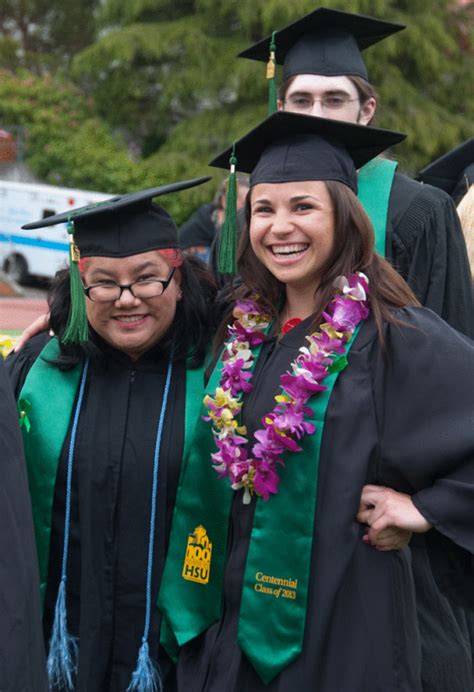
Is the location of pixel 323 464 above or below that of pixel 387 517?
above

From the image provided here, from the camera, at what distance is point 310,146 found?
248 cm

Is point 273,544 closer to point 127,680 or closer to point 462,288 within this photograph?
point 127,680

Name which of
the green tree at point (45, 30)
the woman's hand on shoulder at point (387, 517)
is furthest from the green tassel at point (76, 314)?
the green tree at point (45, 30)

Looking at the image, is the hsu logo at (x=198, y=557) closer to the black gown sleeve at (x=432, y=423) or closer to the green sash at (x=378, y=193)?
the black gown sleeve at (x=432, y=423)

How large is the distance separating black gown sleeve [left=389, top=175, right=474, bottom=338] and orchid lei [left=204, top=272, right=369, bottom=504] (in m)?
0.97

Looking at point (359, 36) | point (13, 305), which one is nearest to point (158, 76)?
point (13, 305)

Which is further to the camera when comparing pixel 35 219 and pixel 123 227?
pixel 35 219

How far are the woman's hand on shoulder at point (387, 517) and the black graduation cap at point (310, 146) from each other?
808 mm

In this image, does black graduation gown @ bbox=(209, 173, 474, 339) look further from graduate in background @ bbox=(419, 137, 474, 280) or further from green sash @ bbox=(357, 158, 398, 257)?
graduate in background @ bbox=(419, 137, 474, 280)

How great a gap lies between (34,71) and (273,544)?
17763mm

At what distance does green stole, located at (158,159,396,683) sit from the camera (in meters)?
2.29

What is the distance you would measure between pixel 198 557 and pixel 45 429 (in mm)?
638

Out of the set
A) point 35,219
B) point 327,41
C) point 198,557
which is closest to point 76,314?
point 198,557

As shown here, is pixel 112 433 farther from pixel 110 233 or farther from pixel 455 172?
pixel 455 172
